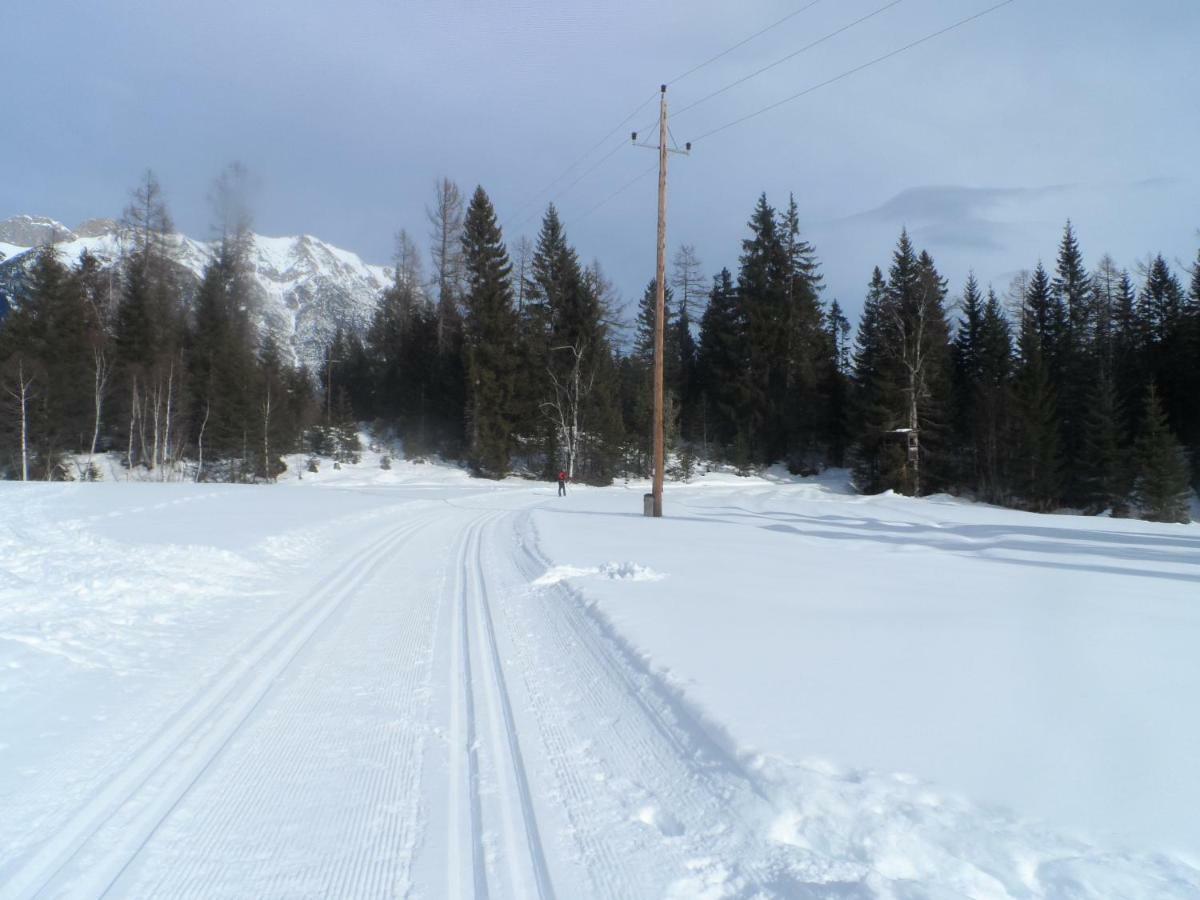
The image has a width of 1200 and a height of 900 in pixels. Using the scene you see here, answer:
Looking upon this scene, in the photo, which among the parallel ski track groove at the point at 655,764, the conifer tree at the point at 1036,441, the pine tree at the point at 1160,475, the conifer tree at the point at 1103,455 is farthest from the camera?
the conifer tree at the point at 1036,441

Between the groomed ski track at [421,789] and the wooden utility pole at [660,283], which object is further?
the wooden utility pole at [660,283]

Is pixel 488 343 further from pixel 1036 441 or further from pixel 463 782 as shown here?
pixel 463 782

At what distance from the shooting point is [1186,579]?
29.4 feet

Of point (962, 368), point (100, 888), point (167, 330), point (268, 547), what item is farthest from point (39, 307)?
point (962, 368)

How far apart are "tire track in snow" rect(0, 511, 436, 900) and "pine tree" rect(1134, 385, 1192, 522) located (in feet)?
122

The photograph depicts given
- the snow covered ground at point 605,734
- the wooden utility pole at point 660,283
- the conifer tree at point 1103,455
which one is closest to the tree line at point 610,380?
the conifer tree at point 1103,455

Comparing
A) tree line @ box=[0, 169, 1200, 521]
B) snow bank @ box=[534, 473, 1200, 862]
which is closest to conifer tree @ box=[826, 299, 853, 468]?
tree line @ box=[0, 169, 1200, 521]

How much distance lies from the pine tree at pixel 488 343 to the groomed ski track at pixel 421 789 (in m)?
39.6

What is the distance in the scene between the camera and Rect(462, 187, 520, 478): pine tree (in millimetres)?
45594

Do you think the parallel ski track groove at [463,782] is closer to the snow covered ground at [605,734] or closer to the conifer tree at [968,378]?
the snow covered ground at [605,734]

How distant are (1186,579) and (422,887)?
10.4 m

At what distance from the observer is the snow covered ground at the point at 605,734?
2.85 m

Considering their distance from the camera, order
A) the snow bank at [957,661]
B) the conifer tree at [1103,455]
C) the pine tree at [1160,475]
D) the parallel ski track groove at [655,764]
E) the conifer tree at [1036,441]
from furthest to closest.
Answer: the conifer tree at [1036,441] → the conifer tree at [1103,455] → the pine tree at [1160,475] → the snow bank at [957,661] → the parallel ski track groove at [655,764]

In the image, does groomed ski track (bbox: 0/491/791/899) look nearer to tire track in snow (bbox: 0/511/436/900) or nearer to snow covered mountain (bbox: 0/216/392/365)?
tire track in snow (bbox: 0/511/436/900)
